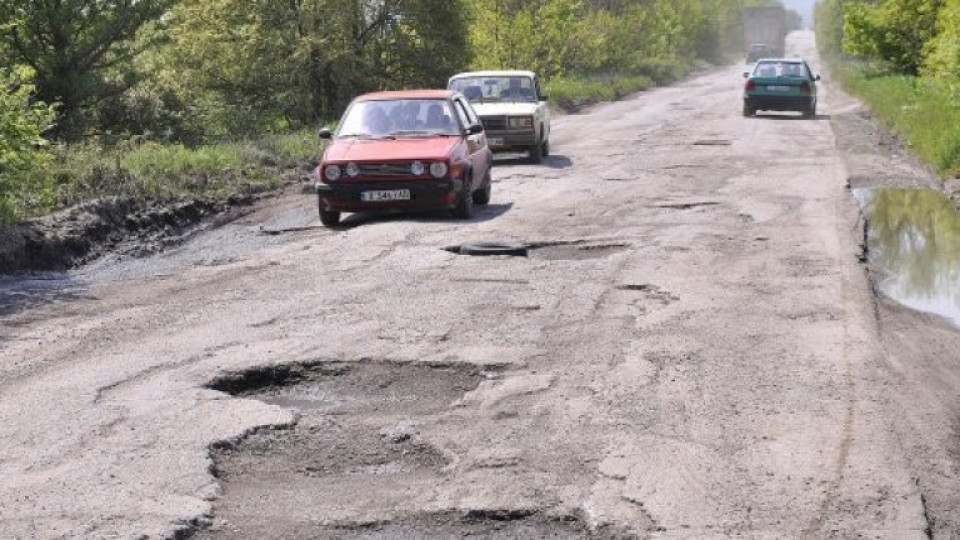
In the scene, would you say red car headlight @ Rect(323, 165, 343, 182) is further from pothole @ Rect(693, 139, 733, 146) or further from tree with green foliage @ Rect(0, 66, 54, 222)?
pothole @ Rect(693, 139, 733, 146)

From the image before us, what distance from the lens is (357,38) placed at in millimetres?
28875

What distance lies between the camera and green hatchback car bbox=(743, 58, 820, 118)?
106 feet

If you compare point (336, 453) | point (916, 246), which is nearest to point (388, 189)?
point (916, 246)

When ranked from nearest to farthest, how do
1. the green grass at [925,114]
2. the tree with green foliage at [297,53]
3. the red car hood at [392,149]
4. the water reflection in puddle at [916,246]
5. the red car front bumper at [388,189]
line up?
the water reflection in puddle at [916,246]
the red car front bumper at [388,189]
the red car hood at [392,149]
the green grass at [925,114]
the tree with green foliage at [297,53]

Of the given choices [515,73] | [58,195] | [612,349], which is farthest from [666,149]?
[612,349]

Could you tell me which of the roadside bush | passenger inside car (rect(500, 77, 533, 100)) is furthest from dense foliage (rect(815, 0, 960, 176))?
the roadside bush

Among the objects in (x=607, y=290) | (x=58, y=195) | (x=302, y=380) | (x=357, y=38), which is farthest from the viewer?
(x=357, y=38)

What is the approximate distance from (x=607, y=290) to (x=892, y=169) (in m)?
11.7

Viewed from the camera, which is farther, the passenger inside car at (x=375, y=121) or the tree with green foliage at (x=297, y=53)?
the tree with green foliage at (x=297, y=53)

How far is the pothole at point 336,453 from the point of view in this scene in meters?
4.98

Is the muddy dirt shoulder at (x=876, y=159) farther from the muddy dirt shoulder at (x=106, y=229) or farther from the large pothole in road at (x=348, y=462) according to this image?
the large pothole in road at (x=348, y=462)

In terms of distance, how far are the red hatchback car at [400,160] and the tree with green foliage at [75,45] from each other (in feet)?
24.5

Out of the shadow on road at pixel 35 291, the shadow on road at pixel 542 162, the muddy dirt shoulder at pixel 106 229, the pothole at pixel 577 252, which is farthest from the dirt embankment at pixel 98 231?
the shadow on road at pixel 542 162

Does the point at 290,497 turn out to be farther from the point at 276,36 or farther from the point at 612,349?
the point at 276,36
